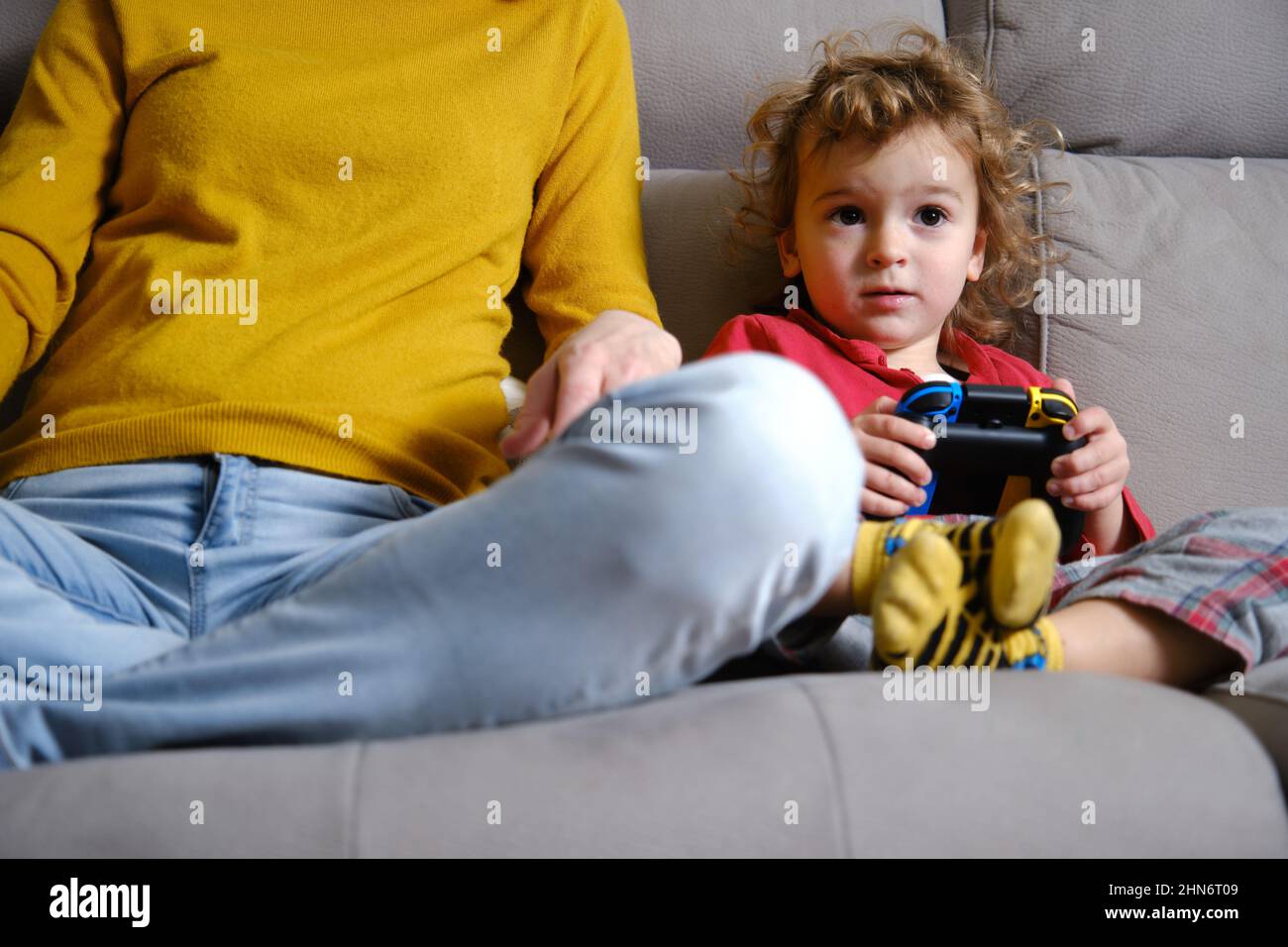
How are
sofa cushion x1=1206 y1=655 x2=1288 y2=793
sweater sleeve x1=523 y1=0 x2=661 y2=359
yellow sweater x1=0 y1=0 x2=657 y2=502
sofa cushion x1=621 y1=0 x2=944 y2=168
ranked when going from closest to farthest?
1. sofa cushion x1=1206 y1=655 x2=1288 y2=793
2. yellow sweater x1=0 y1=0 x2=657 y2=502
3. sweater sleeve x1=523 y1=0 x2=661 y2=359
4. sofa cushion x1=621 y1=0 x2=944 y2=168

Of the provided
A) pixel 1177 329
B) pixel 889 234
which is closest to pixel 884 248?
pixel 889 234

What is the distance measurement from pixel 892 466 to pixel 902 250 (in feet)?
0.98

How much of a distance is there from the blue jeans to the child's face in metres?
0.57

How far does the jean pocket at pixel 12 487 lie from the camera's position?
84cm

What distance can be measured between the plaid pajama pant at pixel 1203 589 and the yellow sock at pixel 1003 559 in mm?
55

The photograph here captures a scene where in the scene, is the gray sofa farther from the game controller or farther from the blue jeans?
the game controller

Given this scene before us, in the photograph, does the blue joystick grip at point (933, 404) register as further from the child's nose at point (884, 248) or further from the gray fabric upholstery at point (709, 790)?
the gray fabric upholstery at point (709, 790)

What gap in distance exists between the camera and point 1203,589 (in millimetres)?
767

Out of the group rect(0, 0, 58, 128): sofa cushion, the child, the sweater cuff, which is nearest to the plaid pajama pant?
the child

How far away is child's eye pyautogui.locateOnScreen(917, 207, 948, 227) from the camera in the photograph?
3.80 feet

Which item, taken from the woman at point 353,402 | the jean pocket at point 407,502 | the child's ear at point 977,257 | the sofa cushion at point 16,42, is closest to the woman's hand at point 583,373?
the woman at point 353,402

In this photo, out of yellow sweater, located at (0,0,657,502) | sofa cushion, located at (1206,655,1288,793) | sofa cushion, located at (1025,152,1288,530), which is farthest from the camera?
sofa cushion, located at (1025,152,1288,530)

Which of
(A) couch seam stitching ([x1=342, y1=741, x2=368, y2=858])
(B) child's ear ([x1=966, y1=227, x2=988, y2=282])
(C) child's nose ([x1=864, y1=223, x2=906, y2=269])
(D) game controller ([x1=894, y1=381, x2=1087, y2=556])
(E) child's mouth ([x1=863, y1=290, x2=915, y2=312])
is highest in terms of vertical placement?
(B) child's ear ([x1=966, y1=227, x2=988, y2=282])

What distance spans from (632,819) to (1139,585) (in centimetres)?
43
